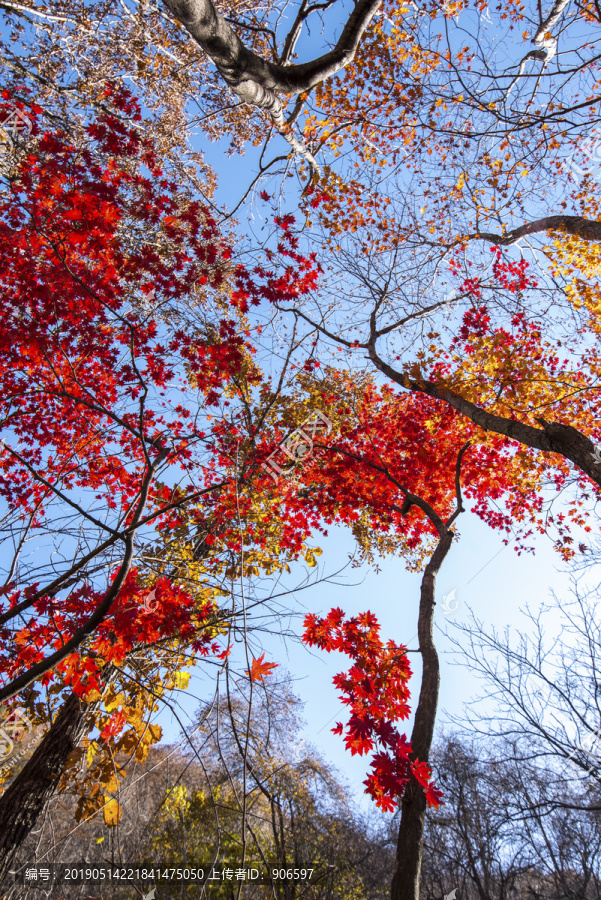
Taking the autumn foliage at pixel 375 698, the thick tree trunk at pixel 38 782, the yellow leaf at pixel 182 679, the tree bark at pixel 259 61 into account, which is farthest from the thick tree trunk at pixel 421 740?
the tree bark at pixel 259 61

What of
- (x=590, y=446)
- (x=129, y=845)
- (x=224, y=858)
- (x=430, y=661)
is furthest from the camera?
(x=129, y=845)

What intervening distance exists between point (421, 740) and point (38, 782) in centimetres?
348

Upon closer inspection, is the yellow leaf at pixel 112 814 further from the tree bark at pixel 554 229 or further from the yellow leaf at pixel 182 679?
the tree bark at pixel 554 229

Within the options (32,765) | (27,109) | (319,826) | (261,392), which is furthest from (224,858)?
(27,109)

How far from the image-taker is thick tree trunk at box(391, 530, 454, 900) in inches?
115

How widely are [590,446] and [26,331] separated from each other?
7.72 meters

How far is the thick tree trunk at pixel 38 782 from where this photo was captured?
360cm

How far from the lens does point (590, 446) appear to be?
3.71 m

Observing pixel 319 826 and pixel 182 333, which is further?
pixel 319 826

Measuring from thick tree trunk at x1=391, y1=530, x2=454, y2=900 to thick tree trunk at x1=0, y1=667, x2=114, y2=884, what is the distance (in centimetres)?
248

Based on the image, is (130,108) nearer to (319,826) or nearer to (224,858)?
(224,858)

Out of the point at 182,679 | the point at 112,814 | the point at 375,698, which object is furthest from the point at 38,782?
the point at 375,698

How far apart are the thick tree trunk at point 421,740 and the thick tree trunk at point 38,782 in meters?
2.48

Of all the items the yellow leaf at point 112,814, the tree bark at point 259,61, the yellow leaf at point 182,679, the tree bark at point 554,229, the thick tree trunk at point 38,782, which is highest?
the tree bark at point 554,229
